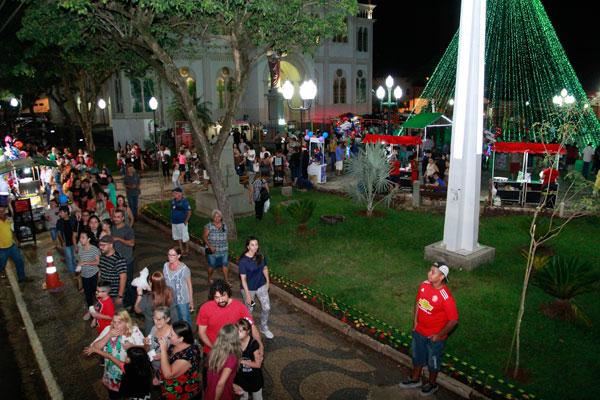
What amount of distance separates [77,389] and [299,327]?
3.37m

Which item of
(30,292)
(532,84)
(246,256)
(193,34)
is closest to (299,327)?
(246,256)

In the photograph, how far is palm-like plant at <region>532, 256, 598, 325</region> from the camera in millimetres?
7281

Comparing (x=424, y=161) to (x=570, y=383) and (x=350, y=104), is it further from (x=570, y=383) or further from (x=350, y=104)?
(x=350, y=104)

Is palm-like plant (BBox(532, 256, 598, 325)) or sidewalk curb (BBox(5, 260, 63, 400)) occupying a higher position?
palm-like plant (BBox(532, 256, 598, 325))

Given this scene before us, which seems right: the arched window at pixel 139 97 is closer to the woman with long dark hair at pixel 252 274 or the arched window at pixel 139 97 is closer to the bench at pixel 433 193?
the bench at pixel 433 193

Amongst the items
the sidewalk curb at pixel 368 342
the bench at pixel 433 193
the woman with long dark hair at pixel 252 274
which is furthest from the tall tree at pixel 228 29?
the bench at pixel 433 193

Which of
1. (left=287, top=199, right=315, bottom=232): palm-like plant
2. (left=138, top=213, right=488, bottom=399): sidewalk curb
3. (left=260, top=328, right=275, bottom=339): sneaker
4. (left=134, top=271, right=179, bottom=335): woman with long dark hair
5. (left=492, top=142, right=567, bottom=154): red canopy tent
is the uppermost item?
(left=492, top=142, right=567, bottom=154): red canopy tent

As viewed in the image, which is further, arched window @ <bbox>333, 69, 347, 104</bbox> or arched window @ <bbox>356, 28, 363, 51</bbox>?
arched window @ <bbox>356, 28, 363, 51</bbox>

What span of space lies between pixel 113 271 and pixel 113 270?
16 millimetres

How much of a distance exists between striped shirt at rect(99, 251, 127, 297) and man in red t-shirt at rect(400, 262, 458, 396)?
4327 mm

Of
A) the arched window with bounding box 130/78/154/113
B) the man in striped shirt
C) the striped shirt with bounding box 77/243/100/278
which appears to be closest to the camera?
the man in striped shirt

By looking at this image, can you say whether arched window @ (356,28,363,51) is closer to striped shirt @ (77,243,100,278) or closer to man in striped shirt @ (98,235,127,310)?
striped shirt @ (77,243,100,278)

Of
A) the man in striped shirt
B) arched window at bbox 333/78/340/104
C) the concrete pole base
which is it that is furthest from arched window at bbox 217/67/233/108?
the man in striped shirt

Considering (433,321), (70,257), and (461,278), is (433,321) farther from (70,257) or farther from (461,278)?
(70,257)
